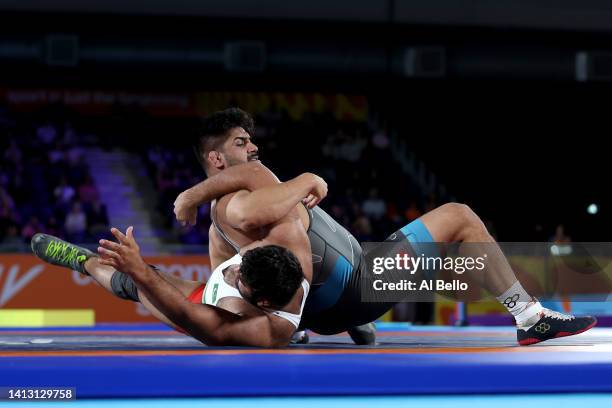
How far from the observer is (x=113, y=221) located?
11.9m

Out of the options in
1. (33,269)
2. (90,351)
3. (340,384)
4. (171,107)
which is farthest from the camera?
(171,107)

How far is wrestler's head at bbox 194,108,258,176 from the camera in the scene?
3.70m

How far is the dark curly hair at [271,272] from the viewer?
10.1 feet

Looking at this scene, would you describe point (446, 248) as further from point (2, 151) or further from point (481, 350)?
point (2, 151)

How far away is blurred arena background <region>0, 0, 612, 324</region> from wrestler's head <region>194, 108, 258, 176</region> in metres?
6.84

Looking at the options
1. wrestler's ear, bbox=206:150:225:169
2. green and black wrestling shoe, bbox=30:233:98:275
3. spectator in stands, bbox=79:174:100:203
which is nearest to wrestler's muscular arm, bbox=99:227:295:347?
wrestler's ear, bbox=206:150:225:169

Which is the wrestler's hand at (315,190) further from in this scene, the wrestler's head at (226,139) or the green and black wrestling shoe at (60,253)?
the green and black wrestling shoe at (60,253)

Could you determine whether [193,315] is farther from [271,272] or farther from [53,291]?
[53,291]

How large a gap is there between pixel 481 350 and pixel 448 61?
32.4ft

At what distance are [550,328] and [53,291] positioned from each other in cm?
649

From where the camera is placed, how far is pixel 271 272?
10.1 feet

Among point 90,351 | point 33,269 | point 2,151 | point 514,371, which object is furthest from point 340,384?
point 2,151

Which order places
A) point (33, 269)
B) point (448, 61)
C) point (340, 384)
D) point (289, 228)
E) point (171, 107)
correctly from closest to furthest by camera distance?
point (340, 384), point (289, 228), point (33, 269), point (448, 61), point (171, 107)

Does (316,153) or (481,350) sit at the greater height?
(316,153)
